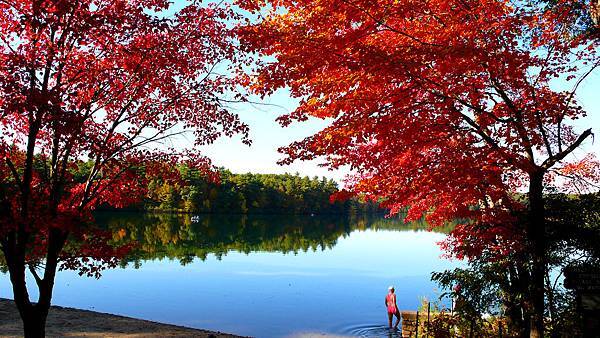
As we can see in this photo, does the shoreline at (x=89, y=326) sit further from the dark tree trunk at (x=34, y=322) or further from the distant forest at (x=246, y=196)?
the distant forest at (x=246, y=196)

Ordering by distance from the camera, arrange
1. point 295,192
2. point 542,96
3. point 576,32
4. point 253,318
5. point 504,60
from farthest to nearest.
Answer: point 295,192, point 253,318, point 576,32, point 542,96, point 504,60

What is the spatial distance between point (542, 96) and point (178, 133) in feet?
27.4

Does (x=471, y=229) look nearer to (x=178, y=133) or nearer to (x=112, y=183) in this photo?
(x=178, y=133)

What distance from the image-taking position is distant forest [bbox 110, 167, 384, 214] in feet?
330

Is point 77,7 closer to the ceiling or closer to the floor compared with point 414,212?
closer to the ceiling

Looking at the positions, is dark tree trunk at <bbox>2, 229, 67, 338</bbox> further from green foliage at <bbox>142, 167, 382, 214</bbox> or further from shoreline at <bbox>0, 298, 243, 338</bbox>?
green foliage at <bbox>142, 167, 382, 214</bbox>

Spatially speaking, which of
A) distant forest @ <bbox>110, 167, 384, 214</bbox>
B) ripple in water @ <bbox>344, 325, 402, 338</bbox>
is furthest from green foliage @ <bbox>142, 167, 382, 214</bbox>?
ripple in water @ <bbox>344, 325, 402, 338</bbox>

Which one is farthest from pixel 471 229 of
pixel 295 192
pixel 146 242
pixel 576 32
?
pixel 295 192

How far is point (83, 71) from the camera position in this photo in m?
7.73

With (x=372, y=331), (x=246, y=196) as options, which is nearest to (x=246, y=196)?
(x=246, y=196)

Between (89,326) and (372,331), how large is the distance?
10575 mm

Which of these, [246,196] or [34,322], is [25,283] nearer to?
[34,322]

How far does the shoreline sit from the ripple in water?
5.81 m

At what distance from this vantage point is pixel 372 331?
17.5 m
